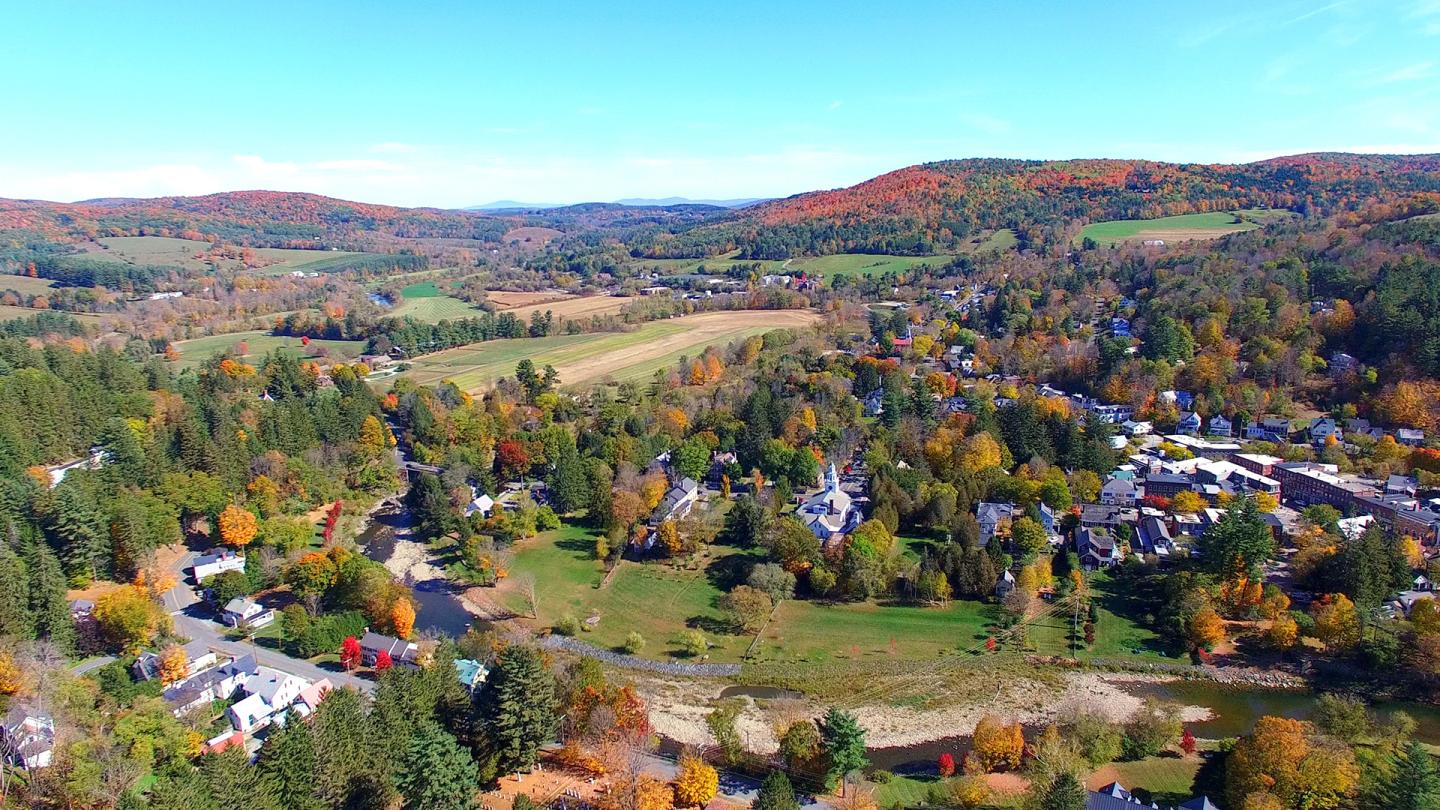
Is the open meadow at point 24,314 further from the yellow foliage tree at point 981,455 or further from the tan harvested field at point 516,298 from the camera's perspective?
the yellow foliage tree at point 981,455

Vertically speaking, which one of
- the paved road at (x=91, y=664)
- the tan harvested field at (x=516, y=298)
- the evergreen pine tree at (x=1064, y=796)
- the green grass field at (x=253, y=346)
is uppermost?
the tan harvested field at (x=516, y=298)

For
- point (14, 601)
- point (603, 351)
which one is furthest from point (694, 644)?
point (603, 351)

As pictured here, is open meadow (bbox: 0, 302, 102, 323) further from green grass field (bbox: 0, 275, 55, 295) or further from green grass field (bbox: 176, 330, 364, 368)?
green grass field (bbox: 176, 330, 364, 368)

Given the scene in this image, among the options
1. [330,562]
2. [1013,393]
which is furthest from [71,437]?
[1013,393]

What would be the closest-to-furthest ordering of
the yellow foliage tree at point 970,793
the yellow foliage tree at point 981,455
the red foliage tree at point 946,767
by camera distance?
the yellow foliage tree at point 970,793 → the red foliage tree at point 946,767 → the yellow foliage tree at point 981,455

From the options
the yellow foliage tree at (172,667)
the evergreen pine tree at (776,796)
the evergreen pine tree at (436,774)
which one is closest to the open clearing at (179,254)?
the yellow foliage tree at (172,667)

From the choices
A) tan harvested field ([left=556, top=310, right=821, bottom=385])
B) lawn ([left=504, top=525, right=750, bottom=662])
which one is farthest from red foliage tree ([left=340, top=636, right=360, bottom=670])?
tan harvested field ([left=556, top=310, right=821, bottom=385])

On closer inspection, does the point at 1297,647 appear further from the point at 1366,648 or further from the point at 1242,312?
the point at 1242,312
